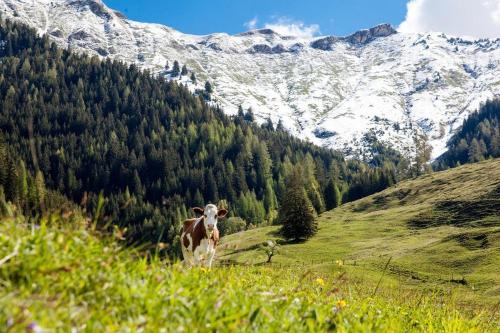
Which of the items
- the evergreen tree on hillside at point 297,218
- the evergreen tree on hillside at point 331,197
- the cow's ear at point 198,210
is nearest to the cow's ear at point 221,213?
the cow's ear at point 198,210

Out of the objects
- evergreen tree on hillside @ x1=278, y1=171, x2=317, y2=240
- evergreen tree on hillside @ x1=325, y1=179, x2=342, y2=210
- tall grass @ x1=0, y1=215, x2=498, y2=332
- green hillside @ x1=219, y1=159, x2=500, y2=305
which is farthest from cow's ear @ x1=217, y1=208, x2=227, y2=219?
evergreen tree on hillside @ x1=325, y1=179, x2=342, y2=210

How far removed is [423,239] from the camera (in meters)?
81.6

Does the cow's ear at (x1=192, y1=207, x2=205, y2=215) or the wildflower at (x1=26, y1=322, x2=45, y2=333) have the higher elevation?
the cow's ear at (x1=192, y1=207, x2=205, y2=215)

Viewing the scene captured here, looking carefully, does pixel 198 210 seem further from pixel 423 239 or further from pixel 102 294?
pixel 423 239

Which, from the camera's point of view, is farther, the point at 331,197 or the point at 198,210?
the point at 331,197

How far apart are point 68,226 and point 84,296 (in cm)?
100

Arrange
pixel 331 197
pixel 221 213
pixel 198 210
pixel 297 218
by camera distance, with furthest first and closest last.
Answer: pixel 331 197 → pixel 297 218 → pixel 198 210 → pixel 221 213

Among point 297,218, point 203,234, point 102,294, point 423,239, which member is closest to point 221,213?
point 203,234

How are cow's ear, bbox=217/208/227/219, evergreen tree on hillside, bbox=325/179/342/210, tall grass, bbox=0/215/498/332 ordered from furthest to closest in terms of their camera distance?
evergreen tree on hillside, bbox=325/179/342/210
cow's ear, bbox=217/208/227/219
tall grass, bbox=0/215/498/332

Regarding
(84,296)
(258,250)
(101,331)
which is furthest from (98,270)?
(258,250)

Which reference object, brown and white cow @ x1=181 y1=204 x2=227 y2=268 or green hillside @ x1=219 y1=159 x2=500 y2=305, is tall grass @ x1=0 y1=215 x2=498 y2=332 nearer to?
brown and white cow @ x1=181 y1=204 x2=227 y2=268

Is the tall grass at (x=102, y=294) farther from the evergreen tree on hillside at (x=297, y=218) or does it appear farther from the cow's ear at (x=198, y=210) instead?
the evergreen tree on hillside at (x=297, y=218)

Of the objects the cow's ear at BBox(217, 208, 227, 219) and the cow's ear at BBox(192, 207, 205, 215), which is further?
the cow's ear at BBox(192, 207, 205, 215)

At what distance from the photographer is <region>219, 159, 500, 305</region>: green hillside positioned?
56.7 m
